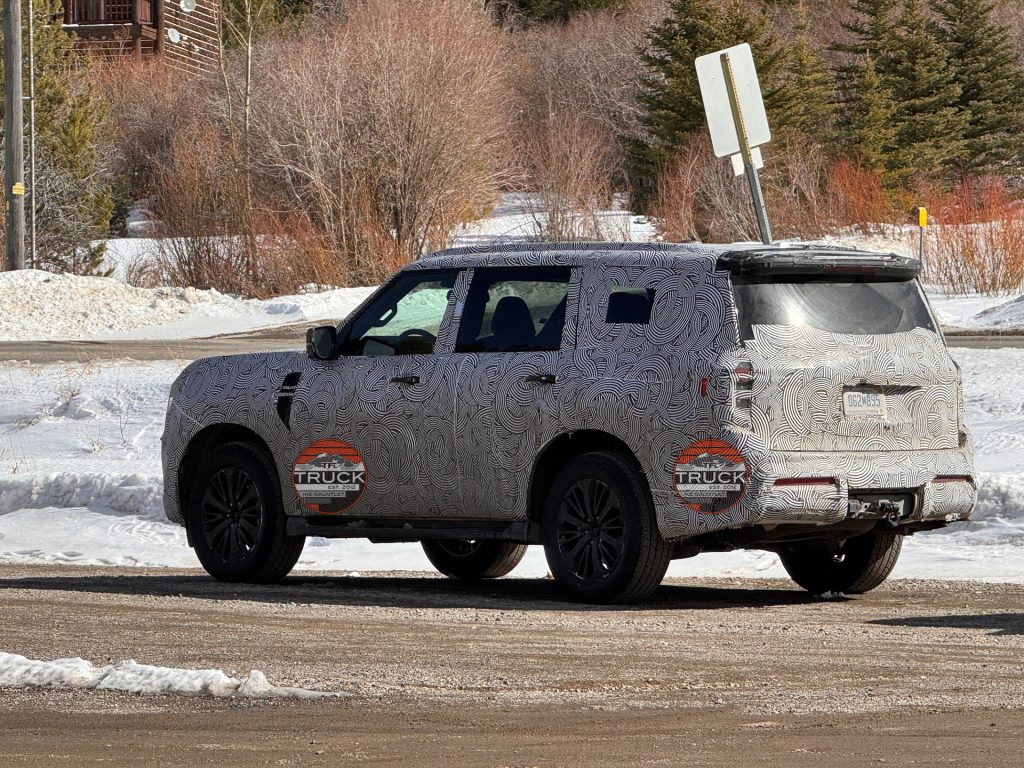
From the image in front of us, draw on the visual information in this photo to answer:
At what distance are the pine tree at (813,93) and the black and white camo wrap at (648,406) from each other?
171 ft

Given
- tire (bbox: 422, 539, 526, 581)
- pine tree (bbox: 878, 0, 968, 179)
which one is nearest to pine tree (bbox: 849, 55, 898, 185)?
pine tree (bbox: 878, 0, 968, 179)

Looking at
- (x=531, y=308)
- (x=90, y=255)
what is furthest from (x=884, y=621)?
(x=90, y=255)

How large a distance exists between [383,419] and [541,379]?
41.7 inches

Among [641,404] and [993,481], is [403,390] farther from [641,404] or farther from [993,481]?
[993,481]

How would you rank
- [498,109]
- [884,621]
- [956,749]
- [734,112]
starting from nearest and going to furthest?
1. [956,749]
2. [884,621]
3. [734,112]
4. [498,109]

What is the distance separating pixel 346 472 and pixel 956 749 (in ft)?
17.7

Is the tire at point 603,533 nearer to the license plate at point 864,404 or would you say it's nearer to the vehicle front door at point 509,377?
the vehicle front door at point 509,377

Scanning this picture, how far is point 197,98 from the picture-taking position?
2409 inches

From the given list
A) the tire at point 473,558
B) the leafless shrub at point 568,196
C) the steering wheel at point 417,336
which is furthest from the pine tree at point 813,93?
the steering wheel at point 417,336

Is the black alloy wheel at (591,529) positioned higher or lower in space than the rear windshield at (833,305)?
lower

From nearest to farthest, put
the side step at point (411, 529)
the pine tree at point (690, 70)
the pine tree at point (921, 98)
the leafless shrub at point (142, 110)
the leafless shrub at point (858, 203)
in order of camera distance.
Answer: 1. the side step at point (411, 529)
2. the leafless shrub at point (858, 203)
3. the pine tree at point (690, 70)
4. the leafless shrub at point (142, 110)
5. the pine tree at point (921, 98)

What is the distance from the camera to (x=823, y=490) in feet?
31.7

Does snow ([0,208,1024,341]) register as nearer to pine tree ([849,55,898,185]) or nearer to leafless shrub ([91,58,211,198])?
pine tree ([849,55,898,185])

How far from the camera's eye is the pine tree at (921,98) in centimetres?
6244
